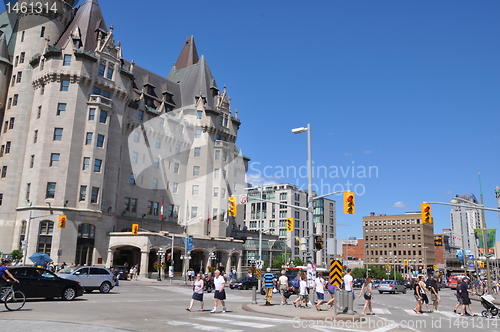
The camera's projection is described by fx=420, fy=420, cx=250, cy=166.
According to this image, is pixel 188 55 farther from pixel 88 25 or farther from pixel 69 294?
pixel 69 294

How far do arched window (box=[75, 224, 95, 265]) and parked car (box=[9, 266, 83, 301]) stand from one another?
1306 inches

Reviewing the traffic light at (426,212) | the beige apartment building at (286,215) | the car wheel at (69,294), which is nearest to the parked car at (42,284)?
the car wheel at (69,294)

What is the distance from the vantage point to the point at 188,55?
85.9 metres

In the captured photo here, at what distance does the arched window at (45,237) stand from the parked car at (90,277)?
25695 mm

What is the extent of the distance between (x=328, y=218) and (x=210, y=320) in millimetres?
139602

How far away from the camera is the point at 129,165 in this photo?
63781 mm

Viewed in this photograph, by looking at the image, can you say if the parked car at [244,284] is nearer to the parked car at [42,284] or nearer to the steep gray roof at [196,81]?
the parked car at [42,284]

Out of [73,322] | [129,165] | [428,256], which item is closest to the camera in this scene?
[73,322]

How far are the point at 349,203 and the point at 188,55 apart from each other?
2755 inches

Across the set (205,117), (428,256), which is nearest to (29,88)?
(205,117)

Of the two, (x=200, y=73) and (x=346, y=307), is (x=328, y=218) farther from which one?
(x=346, y=307)

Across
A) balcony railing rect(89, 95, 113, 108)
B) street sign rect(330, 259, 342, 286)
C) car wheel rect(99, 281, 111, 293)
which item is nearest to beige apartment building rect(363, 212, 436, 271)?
balcony railing rect(89, 95, 113, 108)

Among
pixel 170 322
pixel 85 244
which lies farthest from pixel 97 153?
pixel 170 322

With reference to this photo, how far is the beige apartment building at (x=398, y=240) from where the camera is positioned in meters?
147
